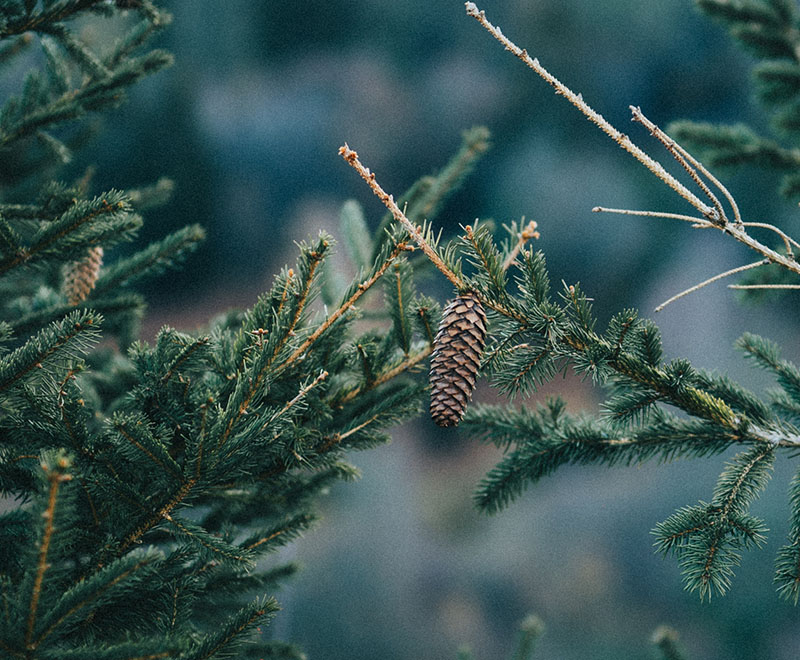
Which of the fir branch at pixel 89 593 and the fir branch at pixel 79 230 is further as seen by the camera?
the fir branch at pixel 79 230

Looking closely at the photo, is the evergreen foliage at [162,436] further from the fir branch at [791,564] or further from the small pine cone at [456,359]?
the fir branch at [791,564]

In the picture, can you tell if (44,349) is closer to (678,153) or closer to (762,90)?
(678,153)

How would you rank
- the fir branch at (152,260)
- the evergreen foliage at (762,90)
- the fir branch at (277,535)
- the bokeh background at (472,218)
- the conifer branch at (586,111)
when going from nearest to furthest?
the conifer branch at (586,111)
the fir branch at (277,535)
the fir branch at (152,260)
the evergreen foliage at (762,90)
the bokeh background at (472,218)

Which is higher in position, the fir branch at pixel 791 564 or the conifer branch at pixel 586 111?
the conifer branch at pixel 586 111

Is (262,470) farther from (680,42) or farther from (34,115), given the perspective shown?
(680,42)

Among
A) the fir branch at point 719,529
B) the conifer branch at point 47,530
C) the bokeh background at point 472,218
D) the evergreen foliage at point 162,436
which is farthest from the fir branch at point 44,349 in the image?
the bokeh background at point 472,218

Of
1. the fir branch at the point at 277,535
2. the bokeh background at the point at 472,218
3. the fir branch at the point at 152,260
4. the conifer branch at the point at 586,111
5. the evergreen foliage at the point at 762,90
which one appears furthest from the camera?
the bokeh background at the point at 472,218

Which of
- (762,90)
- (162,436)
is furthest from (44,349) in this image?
(762,90)

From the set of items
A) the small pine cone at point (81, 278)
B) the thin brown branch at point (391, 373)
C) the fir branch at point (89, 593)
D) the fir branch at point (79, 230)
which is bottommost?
the fir branch at point (89, 593)
